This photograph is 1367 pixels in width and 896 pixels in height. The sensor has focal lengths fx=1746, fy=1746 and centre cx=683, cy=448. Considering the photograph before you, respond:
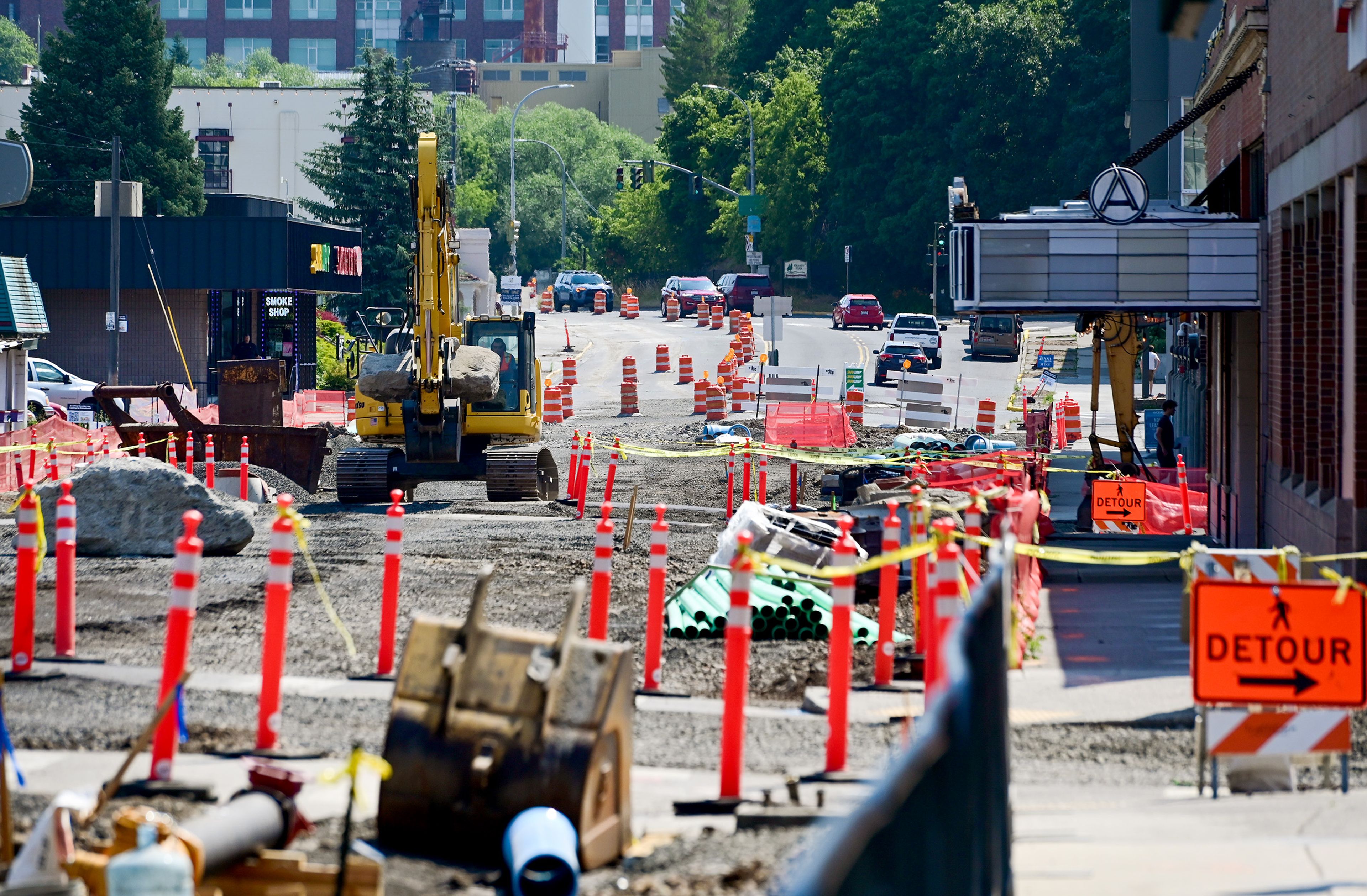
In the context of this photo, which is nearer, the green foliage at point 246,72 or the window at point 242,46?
the green foliage at point 246,72

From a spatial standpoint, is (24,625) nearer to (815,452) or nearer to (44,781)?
(44,781)

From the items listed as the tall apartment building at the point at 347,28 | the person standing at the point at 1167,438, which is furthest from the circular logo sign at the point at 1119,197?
the tall apartment building at the point at 347,28

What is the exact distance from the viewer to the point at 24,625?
1116 centimetres

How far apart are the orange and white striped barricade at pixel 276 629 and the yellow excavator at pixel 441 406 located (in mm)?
13369

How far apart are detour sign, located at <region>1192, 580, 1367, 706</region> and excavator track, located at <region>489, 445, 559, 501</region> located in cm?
1608

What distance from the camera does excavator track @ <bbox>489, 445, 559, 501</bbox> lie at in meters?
24.2

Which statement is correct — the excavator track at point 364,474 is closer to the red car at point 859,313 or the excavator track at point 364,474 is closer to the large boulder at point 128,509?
the large boulder at point 128,509

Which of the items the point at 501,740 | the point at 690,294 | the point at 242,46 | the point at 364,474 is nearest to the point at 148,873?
the point at 501,740

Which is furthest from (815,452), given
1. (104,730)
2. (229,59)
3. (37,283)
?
(229,59)

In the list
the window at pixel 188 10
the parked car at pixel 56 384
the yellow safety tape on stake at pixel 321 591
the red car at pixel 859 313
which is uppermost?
the window at pixel 188 10

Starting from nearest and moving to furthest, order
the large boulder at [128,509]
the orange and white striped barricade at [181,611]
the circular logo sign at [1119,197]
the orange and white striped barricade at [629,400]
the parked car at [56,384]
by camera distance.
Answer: the orange and white striped barricade at [181,611] → the large boulder at [128,509] → the circular logo sign at [1119,197] → the parked car at [56,384] → the orange and white striped barricade at [629,400]

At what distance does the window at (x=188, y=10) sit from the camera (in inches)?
6142

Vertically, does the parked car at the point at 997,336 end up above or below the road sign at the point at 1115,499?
above

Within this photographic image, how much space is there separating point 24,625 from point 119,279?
1423 inches
